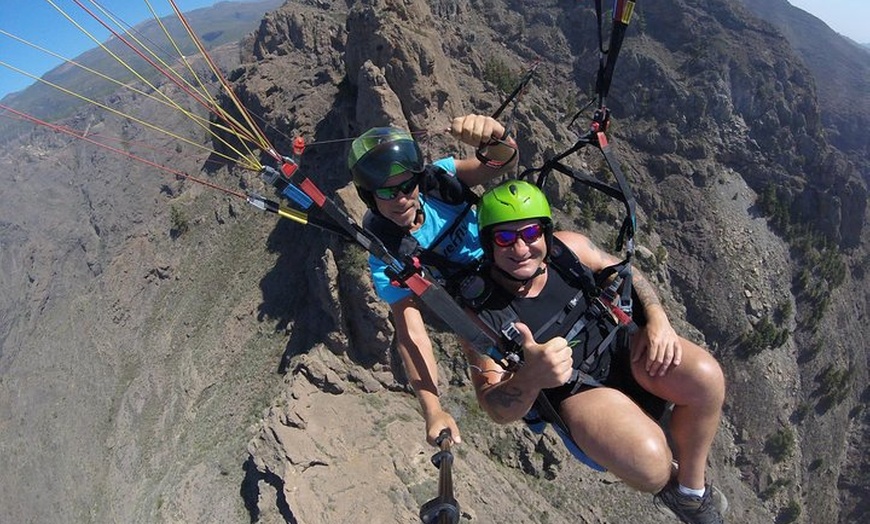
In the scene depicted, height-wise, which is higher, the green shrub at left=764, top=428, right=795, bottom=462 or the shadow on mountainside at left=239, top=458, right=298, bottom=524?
the shadow on mountainside at left=239, top=458, right=298, bottom=524

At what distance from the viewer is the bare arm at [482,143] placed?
6461mm

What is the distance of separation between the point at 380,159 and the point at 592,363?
359 centimetres

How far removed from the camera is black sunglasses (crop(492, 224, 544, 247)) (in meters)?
5.64

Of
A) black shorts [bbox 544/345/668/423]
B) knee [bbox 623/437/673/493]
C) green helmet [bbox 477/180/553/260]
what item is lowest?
black shorts [bbox 544/345/668/423]

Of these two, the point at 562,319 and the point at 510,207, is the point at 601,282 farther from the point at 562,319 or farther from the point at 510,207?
the point at 510,207

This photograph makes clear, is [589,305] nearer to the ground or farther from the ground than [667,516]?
farther from the ground

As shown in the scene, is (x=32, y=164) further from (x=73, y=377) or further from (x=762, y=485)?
(x=762, y=485)

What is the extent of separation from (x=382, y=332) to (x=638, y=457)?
26.3 metres

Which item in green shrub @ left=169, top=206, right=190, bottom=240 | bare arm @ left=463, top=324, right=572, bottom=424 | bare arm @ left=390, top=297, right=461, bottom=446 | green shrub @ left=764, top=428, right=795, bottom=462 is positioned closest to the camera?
bare arm @ left=463, top=324, right=572, bottom=424

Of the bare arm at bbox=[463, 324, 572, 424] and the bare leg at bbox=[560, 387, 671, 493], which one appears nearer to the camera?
the bare arm at bbox=[463, 324, 572, 424]

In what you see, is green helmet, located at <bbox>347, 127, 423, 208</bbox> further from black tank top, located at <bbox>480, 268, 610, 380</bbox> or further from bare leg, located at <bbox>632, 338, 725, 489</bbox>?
bare leg, located at <bbox>632, 338, 725, 489</bbox>

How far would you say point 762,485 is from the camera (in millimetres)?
52781

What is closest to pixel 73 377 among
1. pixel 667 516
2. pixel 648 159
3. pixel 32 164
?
pixel 667 516

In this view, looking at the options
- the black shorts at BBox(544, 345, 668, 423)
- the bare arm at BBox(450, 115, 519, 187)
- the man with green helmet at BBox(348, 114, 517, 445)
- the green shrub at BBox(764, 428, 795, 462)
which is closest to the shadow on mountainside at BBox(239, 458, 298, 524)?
the man with green helmet at BBox(348, 114, 517, 445)
